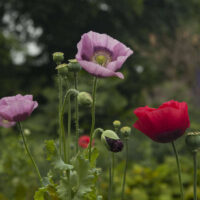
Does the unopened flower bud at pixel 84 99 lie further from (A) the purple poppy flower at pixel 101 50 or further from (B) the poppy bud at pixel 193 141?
(B) the poppy bud at pixel 193 141

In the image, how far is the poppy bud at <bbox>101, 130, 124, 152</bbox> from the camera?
1.96 feet

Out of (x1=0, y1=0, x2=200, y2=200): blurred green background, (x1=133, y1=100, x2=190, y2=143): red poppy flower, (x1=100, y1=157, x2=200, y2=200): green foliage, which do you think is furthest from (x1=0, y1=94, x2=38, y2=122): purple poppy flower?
(x1=0, y1=0, x2=200, y2=200): blurred green background

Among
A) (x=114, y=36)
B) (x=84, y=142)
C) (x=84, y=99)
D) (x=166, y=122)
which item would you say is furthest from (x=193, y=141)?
(x=114, y=36)

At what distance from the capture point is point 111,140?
0.61 m

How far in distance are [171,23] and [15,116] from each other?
7.21 m

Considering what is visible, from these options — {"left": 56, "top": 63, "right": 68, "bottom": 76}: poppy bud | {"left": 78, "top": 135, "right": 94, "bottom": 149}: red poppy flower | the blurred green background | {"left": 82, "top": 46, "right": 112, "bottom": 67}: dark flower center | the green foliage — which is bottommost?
the green foliage

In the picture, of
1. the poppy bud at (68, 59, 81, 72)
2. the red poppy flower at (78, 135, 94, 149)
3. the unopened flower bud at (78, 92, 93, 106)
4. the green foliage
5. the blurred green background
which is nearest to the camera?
the unopened flower bud at (78, 92, 93, 106)

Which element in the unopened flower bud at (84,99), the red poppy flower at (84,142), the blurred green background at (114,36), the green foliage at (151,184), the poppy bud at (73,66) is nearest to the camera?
the unopened flower bud at (84,99)

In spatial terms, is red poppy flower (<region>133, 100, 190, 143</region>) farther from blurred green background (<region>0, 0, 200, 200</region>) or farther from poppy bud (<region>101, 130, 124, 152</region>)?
blurred green background (<region>0, 0, 200, 200</region>)

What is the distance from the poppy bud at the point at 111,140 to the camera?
597 mm

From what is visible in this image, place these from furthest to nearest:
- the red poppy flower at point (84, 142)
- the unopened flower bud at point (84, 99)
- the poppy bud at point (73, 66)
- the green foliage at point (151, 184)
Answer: the green foliage at point (151, 184) < the red poppy flower at point (84, 142) < the poppy bud at point (73, 66) < the unopened flower bud at point (84, 99)

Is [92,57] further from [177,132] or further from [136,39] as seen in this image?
[136,39]

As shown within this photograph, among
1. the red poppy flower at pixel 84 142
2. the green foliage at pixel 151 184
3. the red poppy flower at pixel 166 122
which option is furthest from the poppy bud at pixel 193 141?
the green foliage at pixel 151 184

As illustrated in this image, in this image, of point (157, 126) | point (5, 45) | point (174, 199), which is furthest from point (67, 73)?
point (5, 45)
